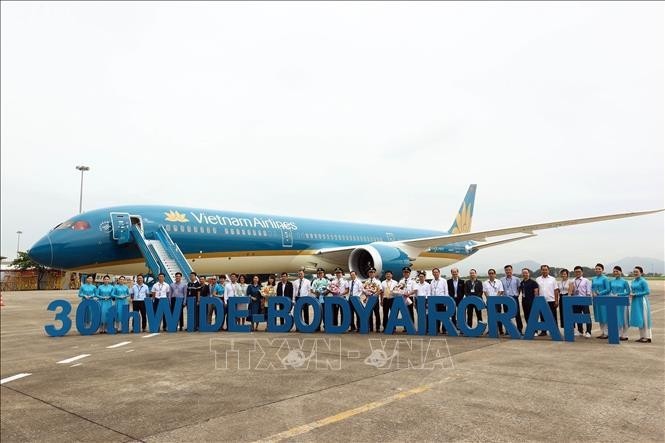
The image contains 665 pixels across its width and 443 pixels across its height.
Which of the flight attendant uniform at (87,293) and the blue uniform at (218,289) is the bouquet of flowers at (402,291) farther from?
the flight attendant uniform at (87,293)

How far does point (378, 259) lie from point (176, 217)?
27.0ft

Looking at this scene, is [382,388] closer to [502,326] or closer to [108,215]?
[502,326]

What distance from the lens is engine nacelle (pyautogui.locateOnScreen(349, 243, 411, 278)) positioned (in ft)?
62.9

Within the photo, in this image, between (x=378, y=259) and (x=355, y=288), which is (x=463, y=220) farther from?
(x=355, y=288)

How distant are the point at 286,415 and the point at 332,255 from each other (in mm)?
18351

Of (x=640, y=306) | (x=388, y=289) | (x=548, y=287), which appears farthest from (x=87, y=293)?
(x=640, y=306)

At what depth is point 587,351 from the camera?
25.7 ft

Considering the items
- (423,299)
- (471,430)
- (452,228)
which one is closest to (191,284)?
(423,299)

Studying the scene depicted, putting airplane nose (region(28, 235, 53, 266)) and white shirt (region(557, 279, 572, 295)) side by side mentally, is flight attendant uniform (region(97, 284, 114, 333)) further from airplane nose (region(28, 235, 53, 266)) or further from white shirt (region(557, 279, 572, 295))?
white shirt (region(557, 279, 572, 295))

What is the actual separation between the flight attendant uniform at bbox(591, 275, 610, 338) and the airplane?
8294mm

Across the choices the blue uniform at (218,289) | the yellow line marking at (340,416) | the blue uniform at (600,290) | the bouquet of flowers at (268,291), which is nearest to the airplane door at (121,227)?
the blue uniform at (218,289)

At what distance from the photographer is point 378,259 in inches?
752

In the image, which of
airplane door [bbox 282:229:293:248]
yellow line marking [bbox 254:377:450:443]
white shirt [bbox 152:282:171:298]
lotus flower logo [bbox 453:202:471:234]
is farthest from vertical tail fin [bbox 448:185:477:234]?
yellow line marking [bbox 254:377:450:443]

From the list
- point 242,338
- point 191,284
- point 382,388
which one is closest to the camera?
point 382,388
